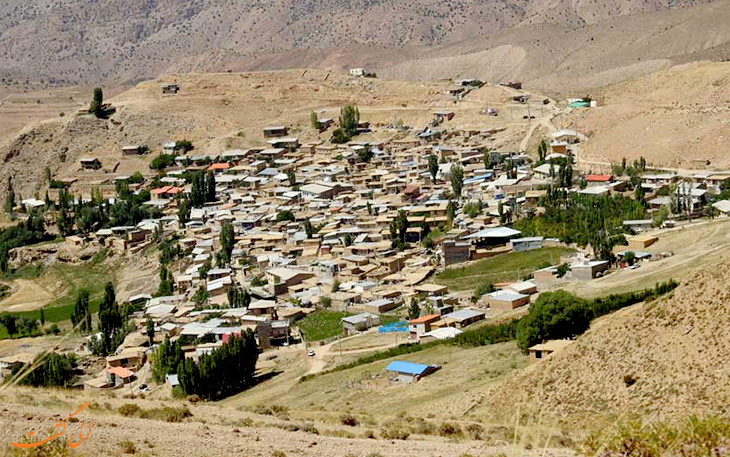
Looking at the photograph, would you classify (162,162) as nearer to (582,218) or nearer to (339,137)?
(339,137)

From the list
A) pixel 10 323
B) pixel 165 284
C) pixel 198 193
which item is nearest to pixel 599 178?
pixel 165 284

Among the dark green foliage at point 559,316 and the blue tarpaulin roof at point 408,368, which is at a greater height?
the dark green foliage at point 559,316

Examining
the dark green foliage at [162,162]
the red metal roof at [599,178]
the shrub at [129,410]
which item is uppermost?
the dark green foliage at [162,162]

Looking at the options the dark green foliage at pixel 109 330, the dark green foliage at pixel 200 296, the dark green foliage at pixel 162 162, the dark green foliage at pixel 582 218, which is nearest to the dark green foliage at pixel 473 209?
the dark green foliage at pixel 582 218

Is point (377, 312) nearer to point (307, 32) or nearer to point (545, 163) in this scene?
point (545, 163)

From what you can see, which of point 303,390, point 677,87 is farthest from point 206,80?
point 303,390

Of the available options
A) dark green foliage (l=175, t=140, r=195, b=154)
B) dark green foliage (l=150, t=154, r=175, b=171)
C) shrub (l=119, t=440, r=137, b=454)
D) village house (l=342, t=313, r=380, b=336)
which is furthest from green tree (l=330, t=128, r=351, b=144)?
shrub (l=119, t=440, r=137, b=454)

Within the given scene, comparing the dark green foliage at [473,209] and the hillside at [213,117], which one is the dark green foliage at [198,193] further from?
the dark green foliage at [473,209]
